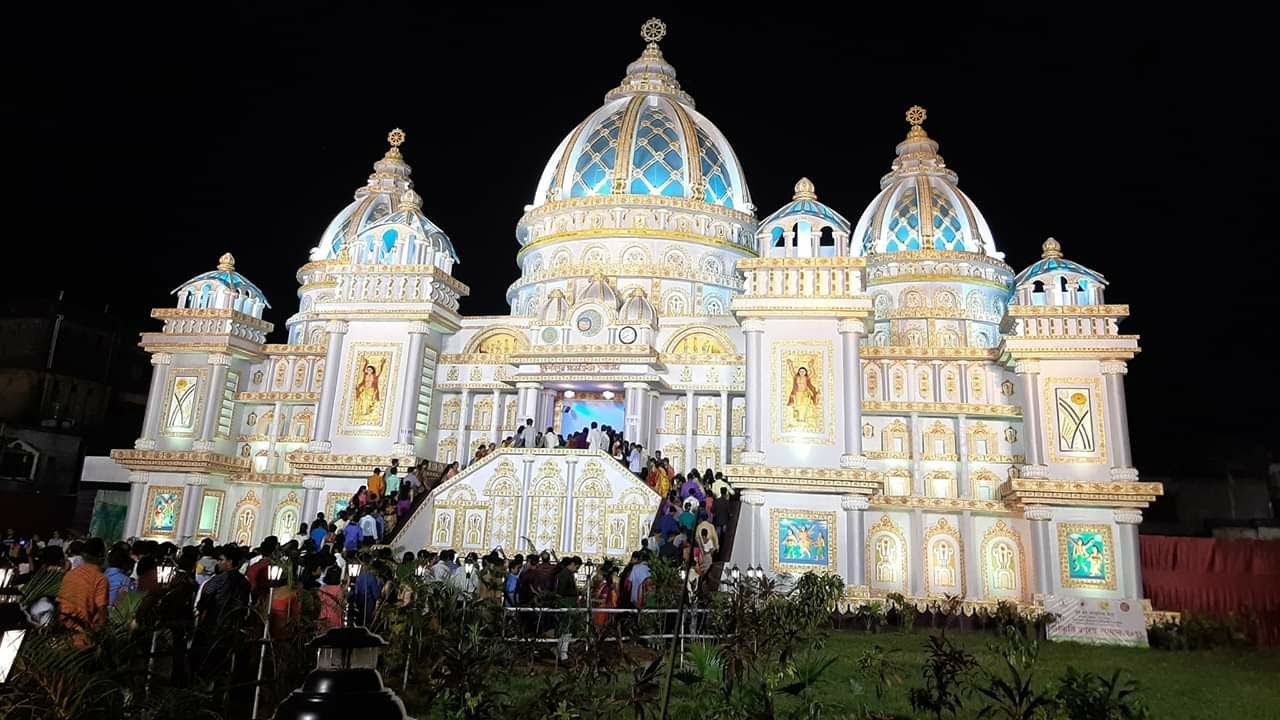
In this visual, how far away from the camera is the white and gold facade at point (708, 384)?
22.0 metres

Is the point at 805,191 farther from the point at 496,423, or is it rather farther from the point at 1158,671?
the point at 1158,671

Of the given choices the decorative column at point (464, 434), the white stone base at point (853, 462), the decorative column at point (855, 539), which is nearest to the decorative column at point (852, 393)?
the white stone base at point (853, 462)

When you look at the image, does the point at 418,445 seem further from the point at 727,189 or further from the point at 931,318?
the point at 931,318

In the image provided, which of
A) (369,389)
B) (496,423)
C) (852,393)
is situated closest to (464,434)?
(496,423)

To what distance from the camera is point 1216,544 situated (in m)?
24.0

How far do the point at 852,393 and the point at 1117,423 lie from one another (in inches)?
283

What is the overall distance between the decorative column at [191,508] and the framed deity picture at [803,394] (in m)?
19.4

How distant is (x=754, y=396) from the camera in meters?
23.3

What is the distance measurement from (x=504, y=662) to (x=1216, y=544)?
2362 centimetres

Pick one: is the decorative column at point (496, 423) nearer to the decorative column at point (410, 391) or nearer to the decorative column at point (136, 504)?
the decorative column at point (410, 391)

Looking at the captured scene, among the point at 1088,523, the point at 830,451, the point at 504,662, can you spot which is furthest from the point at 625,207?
the point at 504,662

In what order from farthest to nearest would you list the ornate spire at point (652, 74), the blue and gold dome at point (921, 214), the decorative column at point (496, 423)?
the ornate spire at point (652, 74), the blue and gold dome at point (921, 214), the decorative column at point (496, 423)

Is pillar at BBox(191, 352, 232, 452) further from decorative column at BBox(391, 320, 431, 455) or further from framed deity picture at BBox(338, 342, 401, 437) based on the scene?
decorative column at BBox(391, 320, 431, 455)

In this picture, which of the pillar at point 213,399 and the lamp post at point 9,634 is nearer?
the lamp post at point 9,634
